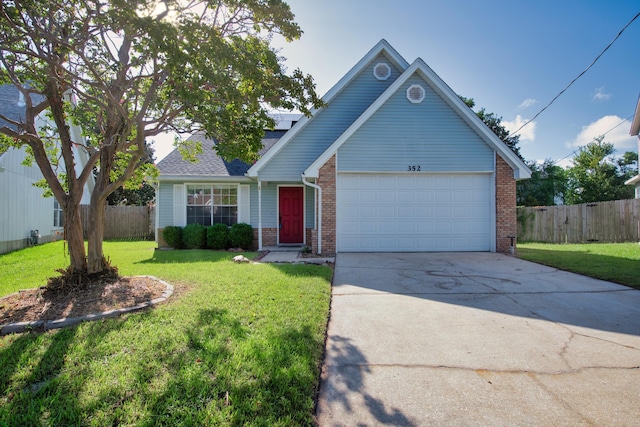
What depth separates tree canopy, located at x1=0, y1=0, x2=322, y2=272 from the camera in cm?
438

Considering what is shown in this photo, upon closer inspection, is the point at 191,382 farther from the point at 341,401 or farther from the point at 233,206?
the point at 233,206

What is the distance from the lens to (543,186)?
3009 centimetres

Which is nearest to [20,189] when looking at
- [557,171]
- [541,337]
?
[541,337]

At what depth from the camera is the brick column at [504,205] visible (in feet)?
33.7

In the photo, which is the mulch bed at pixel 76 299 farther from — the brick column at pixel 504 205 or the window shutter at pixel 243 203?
the brick column at pixel 504 205

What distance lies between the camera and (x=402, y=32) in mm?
10422

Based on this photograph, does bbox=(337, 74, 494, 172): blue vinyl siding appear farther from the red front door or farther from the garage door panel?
the red front door

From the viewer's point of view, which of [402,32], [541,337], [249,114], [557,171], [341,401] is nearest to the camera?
[341,401]

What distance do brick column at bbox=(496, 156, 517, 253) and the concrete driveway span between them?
13.9 feet

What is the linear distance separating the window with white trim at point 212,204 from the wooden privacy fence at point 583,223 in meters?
15.0

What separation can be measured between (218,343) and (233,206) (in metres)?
10.2

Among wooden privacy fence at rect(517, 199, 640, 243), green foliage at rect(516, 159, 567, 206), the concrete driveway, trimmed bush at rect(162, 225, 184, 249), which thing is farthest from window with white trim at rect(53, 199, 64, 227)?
green foliage at rect(516, 159, 567, 206)

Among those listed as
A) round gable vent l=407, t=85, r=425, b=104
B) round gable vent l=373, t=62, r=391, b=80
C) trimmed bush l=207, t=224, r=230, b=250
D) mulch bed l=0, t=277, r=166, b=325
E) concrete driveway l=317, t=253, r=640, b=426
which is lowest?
concrete driveway l=317, t=253, r=640, b=426

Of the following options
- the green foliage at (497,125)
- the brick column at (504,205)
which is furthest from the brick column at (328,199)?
the green foliage at (497,125)
